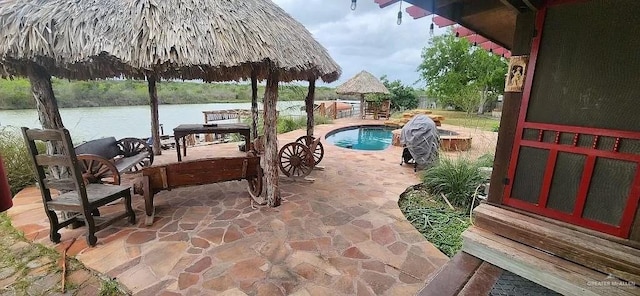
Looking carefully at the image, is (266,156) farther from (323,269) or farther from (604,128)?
(604,128)

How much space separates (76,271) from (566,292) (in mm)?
3940

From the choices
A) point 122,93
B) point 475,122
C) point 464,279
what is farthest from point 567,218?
point 122,93

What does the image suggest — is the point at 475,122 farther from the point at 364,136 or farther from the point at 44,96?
the point at 44,96

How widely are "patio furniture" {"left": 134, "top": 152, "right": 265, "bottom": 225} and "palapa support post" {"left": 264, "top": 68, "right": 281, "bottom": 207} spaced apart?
16cm

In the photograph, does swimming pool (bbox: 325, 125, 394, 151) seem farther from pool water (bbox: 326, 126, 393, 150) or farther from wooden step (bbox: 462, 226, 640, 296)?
wooden step (bbox: 462, 226, 640, 296)

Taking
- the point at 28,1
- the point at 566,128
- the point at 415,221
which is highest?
the point at 28,1

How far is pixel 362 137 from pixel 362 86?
11.9 feet

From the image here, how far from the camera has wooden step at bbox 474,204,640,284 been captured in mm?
1681

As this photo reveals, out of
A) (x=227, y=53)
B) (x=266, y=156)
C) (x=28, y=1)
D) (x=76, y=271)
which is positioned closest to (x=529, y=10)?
(x=227, y=53)

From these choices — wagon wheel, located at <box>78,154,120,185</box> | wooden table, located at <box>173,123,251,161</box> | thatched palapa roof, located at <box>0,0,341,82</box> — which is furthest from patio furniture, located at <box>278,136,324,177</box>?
wagon wheel, located at <box>78,154,120,185</box>

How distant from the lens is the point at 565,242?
1871 millimetres

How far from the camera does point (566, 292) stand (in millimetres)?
1756

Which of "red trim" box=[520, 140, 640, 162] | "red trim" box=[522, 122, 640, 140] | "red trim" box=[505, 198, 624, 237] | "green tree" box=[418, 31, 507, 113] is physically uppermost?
"green tree" box=[418, 31, 507, 113]

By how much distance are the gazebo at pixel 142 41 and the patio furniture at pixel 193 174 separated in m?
0.31
